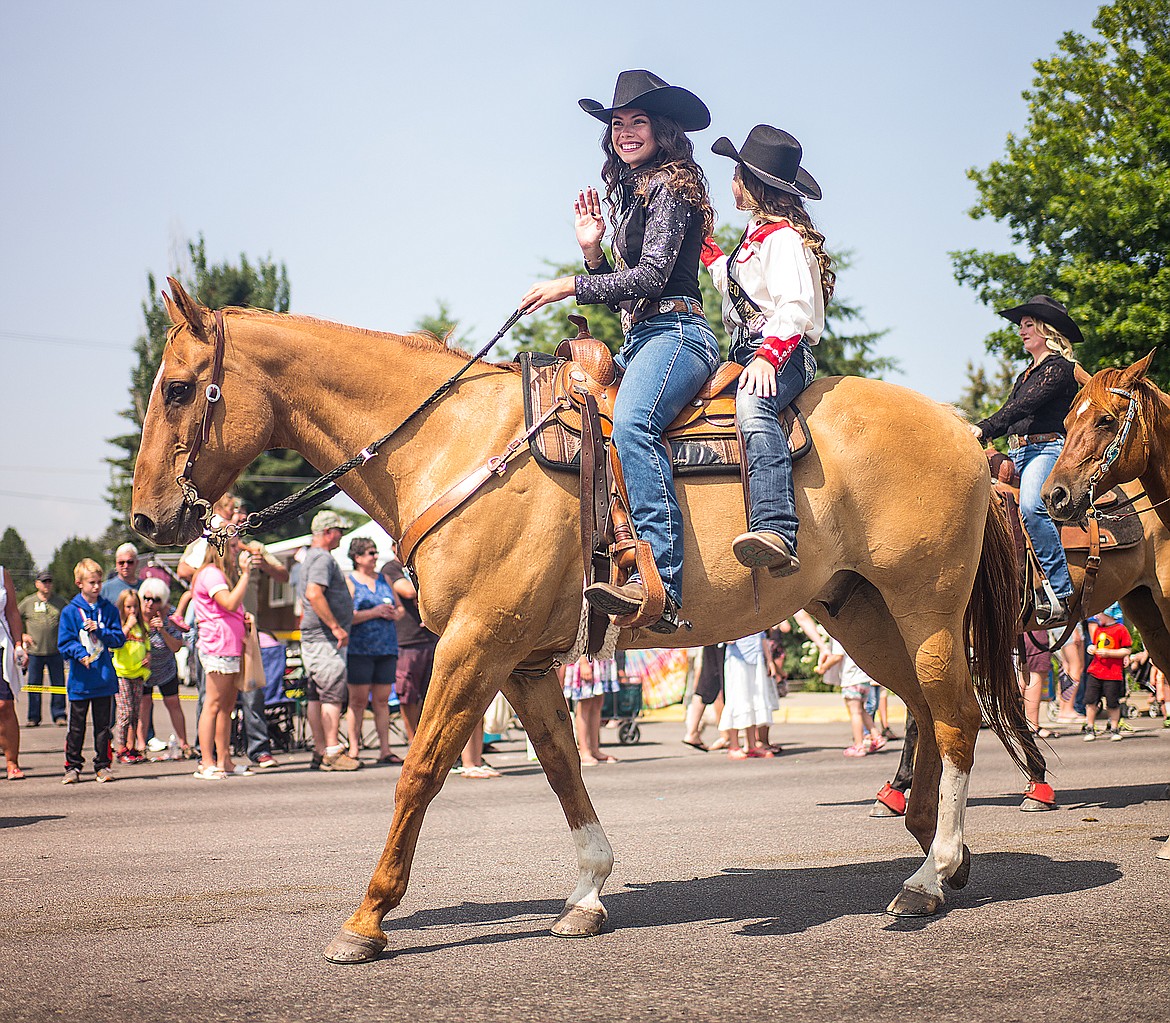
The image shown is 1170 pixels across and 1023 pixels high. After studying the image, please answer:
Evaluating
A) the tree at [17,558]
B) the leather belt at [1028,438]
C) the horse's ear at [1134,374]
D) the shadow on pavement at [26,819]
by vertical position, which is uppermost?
the tree at [17,558]

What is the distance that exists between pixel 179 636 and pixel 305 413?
427 inches

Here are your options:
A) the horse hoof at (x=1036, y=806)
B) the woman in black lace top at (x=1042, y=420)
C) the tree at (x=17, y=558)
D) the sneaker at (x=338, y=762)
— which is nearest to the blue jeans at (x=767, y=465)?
the woman in black lace top at (x=1042, y=420)

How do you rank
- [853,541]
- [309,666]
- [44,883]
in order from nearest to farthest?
1. [853,541]
2. [44,883]
3. [309,666]

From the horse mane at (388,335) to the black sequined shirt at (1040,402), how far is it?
4.15m

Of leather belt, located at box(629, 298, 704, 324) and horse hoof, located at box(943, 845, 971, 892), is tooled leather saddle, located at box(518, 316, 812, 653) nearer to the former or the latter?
leather belt, located at box(629, 298, 704, 324)

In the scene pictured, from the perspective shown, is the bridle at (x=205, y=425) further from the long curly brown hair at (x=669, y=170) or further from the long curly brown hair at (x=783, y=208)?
the long curly brown hair at (x=783, y=208)

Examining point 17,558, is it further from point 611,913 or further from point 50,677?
point 611,913

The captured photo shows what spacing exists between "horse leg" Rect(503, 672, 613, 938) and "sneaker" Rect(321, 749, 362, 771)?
25.1 feet

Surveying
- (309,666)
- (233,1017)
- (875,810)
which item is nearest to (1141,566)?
(875,810)

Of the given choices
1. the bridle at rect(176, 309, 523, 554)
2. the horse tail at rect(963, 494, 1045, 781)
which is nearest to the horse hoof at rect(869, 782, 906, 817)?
the horse tail at rect(963, 494, 1045, 781)

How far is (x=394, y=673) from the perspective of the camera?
13445 mm

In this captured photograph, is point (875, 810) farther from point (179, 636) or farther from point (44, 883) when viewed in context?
point (179, 636)

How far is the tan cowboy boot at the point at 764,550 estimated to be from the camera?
489 cm

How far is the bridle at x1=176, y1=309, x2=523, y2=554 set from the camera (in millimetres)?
5168
